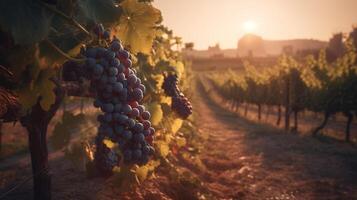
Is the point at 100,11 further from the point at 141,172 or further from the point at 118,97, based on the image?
the point at 141,172

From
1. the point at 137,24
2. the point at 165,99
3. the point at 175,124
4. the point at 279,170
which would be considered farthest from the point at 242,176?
the point at 137,24

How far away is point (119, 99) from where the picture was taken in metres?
2.35

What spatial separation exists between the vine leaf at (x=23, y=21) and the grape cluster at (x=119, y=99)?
1.72 ft

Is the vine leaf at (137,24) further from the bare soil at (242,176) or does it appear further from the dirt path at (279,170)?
the dirt path at (279,170)

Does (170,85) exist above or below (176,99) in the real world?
above

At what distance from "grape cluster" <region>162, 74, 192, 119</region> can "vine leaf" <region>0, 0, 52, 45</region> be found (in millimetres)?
2451

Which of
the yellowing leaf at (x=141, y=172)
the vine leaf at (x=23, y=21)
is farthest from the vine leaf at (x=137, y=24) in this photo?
the yellowing leaf at (x=141, y=172)

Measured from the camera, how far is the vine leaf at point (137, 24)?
243cm

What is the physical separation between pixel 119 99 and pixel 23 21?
82cm

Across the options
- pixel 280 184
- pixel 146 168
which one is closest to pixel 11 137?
pixel 280 184

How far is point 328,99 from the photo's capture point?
1520 cm

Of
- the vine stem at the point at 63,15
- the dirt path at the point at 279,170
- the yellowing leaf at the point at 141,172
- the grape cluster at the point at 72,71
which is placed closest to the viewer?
the vine stem at the point at 63,15

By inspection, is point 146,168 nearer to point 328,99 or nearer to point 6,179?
point 6,179

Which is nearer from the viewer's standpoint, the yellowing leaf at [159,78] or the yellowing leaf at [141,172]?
the yellowing leaf at [141,172]
